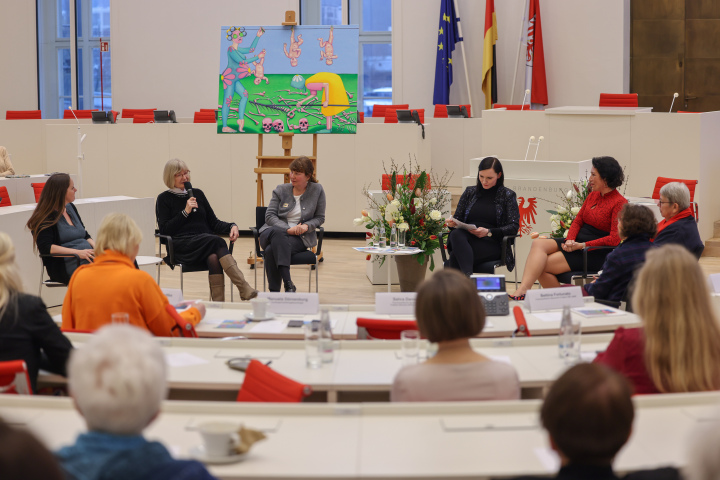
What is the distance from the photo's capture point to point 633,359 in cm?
256

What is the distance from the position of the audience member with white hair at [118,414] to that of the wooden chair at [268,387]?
928 millimetres

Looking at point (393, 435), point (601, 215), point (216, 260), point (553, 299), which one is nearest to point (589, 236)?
point (601, 215)

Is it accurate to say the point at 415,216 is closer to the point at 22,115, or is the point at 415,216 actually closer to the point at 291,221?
the point at 291,221

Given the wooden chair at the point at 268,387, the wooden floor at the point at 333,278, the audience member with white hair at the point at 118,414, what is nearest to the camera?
the audience member with white hair at the point at 118,414

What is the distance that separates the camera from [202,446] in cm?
207

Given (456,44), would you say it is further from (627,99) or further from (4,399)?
(4,399)

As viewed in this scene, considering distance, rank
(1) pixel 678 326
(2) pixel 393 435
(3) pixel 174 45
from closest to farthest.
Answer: (2) pixel 393 435 < (1) pixel 678 326 < (3) pixel 174 45

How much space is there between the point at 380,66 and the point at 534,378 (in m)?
12.4

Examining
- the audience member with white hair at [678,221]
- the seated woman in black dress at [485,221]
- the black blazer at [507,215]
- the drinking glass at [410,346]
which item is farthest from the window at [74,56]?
the drinking glass at [410,346]

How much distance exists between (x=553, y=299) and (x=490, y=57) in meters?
9.21

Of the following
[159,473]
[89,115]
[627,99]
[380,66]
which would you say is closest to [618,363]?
[159,473]

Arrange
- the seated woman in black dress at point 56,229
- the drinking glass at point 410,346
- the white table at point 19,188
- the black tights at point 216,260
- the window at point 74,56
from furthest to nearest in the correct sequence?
1. the window at point 74,56
2. the white table at point 19,188
3. the black tights at point 216,260
4. the seated woman in black dress at point 56,229
5. the drinking glass at point 410,346

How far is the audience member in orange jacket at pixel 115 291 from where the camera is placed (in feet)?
11.3

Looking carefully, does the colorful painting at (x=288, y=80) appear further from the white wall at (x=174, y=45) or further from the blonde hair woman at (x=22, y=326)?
the blonde hair woman at (x=22, y=326)
